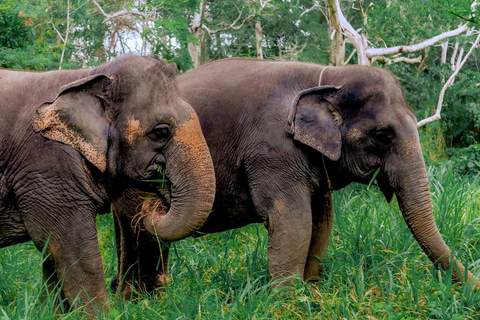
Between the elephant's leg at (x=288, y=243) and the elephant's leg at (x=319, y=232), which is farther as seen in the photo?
the elephant's leg at (x=319, y=232)

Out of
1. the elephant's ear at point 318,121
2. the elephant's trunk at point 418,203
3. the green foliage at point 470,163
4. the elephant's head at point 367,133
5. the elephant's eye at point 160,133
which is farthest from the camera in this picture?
the green foliage at point 470,163

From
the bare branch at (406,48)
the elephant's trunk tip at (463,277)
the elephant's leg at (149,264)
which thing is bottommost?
the elephant's leg at (149,264)

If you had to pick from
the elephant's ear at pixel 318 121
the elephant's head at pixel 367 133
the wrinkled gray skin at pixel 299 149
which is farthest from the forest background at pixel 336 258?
the elephant's ear at pixel 318 121

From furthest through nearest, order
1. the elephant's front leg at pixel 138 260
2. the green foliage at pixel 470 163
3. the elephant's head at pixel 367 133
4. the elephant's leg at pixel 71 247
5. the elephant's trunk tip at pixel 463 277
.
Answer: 1. the green foliage at pixel 470 163
2. the elephant's front leg at pixel 138 260
3. the elephant's head at pixel 367 133
4. the elephant's trunk tip at pixel 463 277
5. the elephant's leg at pixel 71 247

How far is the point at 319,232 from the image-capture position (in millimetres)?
4883

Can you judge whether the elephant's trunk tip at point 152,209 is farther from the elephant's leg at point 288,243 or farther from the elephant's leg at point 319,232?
the elephant's leg at point 319,232

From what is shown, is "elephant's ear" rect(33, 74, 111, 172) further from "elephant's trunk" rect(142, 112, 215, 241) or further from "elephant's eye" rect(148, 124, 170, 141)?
"elephant's trunk" rect(142, 112, 215, 241)

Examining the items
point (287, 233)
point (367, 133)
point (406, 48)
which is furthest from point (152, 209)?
point (406, 48)

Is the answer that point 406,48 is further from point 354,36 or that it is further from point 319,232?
point 319,232

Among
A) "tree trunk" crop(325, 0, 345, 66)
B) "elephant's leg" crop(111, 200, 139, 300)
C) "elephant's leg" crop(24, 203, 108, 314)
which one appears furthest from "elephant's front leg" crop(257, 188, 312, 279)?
"tree trunk" crop(325, 0, 345, 66)

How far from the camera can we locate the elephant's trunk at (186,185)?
365 cm

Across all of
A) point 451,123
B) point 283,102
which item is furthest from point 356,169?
point 451,123

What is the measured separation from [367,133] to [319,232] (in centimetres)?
88

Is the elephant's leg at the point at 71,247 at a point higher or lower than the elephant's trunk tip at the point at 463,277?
higher
